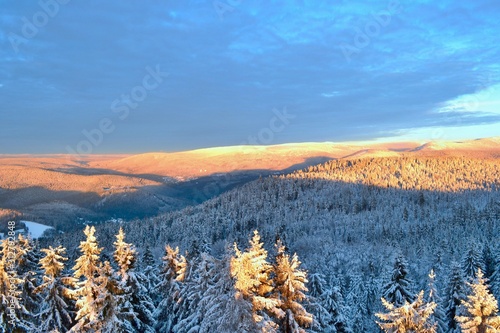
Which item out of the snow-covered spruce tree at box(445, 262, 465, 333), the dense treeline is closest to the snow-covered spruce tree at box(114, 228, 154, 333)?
the dense treeline

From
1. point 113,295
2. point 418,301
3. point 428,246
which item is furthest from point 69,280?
point 428,246

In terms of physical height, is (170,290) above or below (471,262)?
above

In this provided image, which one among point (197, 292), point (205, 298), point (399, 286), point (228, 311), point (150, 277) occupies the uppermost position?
point (228, 311)

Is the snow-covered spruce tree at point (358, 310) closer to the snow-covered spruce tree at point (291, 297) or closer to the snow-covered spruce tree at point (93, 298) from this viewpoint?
the snow-covered spruce tree at point (291, 297)

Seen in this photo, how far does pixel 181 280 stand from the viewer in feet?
96.7

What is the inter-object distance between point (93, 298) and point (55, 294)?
137 inches

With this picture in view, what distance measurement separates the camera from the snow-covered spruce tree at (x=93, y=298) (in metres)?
19.2

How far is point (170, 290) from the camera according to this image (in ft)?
99.9

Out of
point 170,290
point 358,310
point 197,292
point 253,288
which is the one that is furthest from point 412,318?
point 358,310

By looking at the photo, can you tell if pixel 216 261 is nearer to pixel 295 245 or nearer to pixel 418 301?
pixel 418 301

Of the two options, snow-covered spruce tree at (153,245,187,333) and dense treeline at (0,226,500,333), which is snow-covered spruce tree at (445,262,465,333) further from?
snow-covered spruce tree at (153,245,187,333)

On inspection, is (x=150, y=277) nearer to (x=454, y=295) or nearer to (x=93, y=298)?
(x=93, y=298)

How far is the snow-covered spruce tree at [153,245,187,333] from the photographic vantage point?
2970 cm

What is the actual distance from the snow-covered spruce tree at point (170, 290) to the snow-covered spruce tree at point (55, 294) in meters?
9.20
